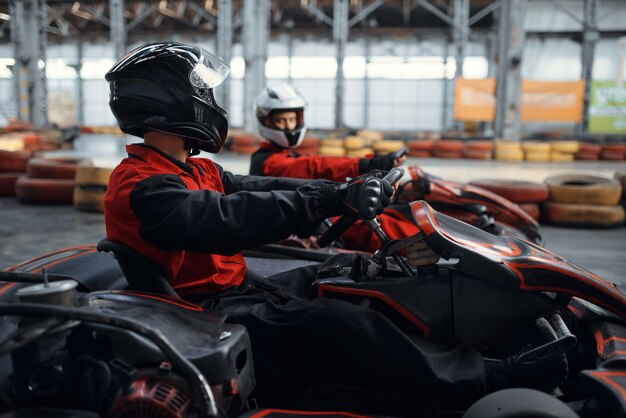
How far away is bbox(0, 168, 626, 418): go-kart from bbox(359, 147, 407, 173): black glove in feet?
4.48

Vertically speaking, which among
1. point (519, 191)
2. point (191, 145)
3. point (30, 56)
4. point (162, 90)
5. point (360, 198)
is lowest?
point (519, 191)

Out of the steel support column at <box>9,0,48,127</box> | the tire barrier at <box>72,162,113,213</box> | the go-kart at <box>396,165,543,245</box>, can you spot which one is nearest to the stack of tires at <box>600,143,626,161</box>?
the go-kart at <box>396,165,543,245</box>

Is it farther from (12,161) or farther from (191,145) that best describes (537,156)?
(191,145)

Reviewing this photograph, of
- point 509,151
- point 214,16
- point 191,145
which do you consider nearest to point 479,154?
point 509,151

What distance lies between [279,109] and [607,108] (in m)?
12.1

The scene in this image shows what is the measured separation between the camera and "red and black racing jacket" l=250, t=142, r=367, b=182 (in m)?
3.19

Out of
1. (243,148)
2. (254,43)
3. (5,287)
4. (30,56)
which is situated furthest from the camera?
(30,56)

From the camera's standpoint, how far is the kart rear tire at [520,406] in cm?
114

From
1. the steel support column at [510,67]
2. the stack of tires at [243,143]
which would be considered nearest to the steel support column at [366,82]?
the steel support column at [510,67]

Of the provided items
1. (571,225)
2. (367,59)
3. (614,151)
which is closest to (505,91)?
(614,151)

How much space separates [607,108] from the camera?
43.3 feet

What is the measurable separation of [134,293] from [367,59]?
61.4 feet

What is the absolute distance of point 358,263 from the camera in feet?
5.25

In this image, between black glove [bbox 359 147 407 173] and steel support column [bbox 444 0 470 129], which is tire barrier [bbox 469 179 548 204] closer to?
black glove [bbox 359 147 407 173]
